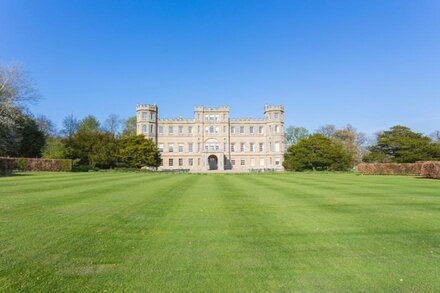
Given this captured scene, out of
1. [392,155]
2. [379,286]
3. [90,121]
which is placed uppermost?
[90,121]

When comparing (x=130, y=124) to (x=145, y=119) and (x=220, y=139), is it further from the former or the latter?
(x=220, y=139)

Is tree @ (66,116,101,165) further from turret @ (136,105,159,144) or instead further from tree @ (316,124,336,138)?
tree @ (316,124,336,138)

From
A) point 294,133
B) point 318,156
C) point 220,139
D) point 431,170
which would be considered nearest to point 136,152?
point 220,139

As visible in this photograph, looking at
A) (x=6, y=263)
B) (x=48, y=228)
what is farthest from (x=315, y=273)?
(x=48, y=228)

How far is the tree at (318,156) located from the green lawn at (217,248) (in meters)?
40.2

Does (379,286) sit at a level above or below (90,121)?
below

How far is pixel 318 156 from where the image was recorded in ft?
157

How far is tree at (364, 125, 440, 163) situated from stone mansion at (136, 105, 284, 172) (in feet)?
73.1

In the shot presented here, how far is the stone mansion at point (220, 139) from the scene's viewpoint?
68.3 metres

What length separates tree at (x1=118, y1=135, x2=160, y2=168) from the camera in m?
46.2

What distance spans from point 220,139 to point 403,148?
1409 inches

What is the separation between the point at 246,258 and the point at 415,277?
218 centimetres

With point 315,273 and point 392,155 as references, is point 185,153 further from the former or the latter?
point 315,273

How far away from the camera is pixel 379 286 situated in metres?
3.67
